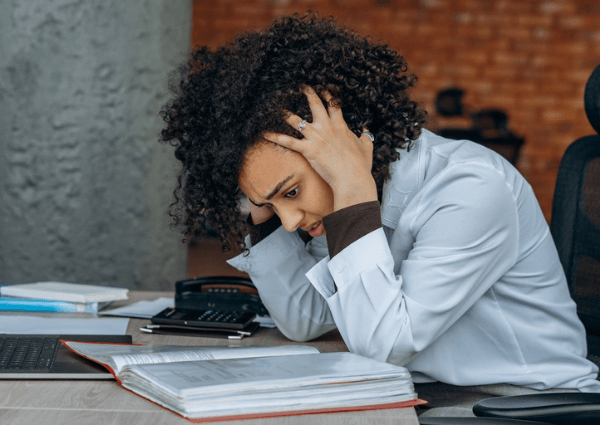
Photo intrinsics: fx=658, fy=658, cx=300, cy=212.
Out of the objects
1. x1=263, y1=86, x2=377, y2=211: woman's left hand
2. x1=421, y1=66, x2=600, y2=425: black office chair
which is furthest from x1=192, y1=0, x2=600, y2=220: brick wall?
x1=263, y1=86, x2=377, y2=211: woman's left hand

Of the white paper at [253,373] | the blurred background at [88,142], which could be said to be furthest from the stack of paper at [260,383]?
the blurred background at [88,142]

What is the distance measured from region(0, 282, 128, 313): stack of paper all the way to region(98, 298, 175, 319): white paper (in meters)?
0.03

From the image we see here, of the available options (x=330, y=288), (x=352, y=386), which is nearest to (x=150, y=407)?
(x=352, y=386)

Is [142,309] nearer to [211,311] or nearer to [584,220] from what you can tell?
[211,311]

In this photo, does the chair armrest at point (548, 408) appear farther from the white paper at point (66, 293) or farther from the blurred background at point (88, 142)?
the blurred background at point (88, 142)

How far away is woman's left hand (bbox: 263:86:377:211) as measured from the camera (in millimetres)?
1020

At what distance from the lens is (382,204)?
3.72 feet

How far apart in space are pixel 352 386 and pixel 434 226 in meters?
0.34

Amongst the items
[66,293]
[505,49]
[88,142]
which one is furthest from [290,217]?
[505,49]

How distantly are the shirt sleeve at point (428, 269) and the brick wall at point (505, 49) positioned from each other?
4.50m

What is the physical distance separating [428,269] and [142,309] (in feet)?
2.12

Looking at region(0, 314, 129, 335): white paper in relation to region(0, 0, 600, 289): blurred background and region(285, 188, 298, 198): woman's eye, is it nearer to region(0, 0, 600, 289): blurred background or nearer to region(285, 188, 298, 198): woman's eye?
region(285, 188, 298, 198): woman's eye

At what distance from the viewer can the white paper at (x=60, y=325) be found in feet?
3.68

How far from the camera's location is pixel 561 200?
1.31m
